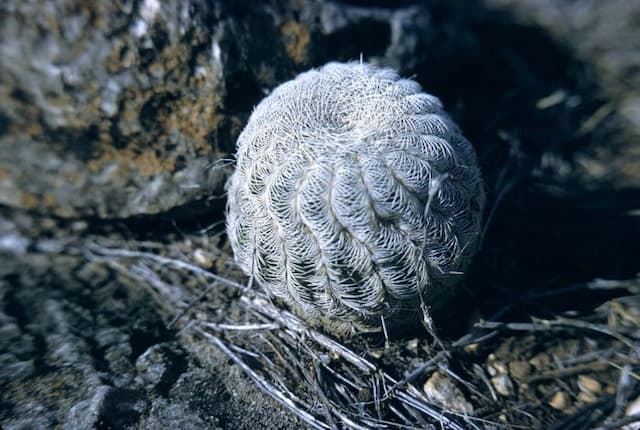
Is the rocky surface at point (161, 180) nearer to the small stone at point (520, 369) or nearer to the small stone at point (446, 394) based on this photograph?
the small stone at point (520, 369)

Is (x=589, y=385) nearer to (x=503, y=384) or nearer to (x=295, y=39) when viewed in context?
(x=503, y=384)

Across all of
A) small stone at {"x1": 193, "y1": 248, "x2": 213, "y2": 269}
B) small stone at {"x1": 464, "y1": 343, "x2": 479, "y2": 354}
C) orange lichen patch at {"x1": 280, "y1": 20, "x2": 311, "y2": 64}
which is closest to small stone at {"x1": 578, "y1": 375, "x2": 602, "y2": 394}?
small stone at {"x1": 464, "y1": 343, "x2": 479, "y2": 354}

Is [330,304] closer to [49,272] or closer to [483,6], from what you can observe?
[49,272]

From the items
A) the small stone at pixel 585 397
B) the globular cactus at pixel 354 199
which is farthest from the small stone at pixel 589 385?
the globular cactus at pixel 354 199

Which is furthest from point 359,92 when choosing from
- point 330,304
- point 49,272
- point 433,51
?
point 49,272

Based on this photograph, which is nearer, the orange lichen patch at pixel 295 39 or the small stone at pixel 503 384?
the small stone at pixel 503 384
